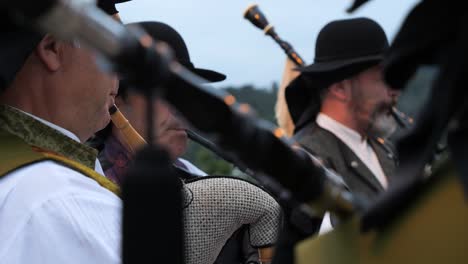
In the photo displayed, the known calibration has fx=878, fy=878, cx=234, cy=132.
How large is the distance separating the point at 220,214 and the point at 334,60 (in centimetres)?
282

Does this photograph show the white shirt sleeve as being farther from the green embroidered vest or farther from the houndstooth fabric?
the houndstooth fabric

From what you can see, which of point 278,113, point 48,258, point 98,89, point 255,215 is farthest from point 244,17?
point 48,258

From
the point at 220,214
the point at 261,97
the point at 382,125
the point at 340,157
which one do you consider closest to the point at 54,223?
the point at 220,214

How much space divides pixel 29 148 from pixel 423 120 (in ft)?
3.88

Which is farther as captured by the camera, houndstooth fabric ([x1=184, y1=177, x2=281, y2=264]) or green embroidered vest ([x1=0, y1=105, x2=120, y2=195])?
houndstooth fabric ([x1=184, y1=177, x2=281, y2=264])

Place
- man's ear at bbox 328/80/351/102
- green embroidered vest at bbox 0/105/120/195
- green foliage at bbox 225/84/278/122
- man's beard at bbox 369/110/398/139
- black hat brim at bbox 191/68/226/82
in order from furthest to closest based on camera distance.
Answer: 1. green foliage at bbox 225/84/278/122
2. man's beard at bbox 369/110/398/139
3. man's ear at bbox 328/80/351/102
4. black hat brim at bbox 191/68/226/82
5. green embroidered vest at bbox 0/105/120/195

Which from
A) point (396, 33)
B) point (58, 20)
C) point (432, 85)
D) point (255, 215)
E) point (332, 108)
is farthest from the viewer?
point (332, 108)

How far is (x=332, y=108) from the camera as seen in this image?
5.17 metres

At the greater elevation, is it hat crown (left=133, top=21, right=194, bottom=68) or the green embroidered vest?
the green embroidered vest

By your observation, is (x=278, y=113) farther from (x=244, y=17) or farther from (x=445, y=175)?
(x=445, y=175)

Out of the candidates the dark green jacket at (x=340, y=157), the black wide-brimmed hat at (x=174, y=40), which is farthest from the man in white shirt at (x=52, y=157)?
the dark green jacket at (x=340, y=157)

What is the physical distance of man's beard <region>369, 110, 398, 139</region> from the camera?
529 cm

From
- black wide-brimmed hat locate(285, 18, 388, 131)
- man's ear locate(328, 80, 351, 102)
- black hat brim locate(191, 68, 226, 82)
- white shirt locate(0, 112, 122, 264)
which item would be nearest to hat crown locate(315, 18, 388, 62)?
black wide-brimmed hat locate(285, 18, 388, 131)

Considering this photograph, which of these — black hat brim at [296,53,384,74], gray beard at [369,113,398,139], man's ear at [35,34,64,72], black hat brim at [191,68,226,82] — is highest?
man's ear at [35,34,64,72]
